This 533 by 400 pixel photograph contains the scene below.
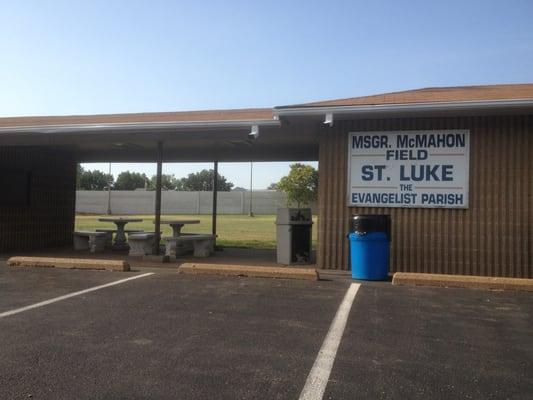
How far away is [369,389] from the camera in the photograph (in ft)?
12.5

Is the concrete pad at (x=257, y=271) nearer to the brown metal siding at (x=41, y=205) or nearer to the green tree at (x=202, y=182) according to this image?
the brown metal siding at (x=41, y=205)

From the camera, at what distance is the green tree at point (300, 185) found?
56.6 m

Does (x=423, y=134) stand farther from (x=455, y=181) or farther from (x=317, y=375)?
(x=317, y=375)

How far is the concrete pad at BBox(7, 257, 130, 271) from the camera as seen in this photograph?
9414 mm

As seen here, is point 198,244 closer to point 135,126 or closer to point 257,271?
point 135,126

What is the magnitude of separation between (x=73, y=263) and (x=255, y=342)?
5.84m

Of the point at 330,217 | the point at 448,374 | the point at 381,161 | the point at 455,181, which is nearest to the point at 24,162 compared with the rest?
the point at 330,217

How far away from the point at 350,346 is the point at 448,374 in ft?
3.25

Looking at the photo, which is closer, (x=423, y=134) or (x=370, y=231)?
(x=370, y=231)

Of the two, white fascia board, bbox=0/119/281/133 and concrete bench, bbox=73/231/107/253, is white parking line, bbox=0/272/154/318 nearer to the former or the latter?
white fascia board, bbox=0/119/281/133

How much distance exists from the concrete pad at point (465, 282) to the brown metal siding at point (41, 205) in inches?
398

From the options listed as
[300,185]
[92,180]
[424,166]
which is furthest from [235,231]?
[92,180]

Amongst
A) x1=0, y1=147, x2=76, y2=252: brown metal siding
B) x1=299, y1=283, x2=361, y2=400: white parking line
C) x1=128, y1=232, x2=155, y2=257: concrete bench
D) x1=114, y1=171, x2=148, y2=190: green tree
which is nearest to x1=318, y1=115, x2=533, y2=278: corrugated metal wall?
x1=299, y1=283, x2=361, y2=400: white parking line

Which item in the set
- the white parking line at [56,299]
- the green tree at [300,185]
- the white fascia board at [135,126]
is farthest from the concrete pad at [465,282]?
the green tree at [300,185]
